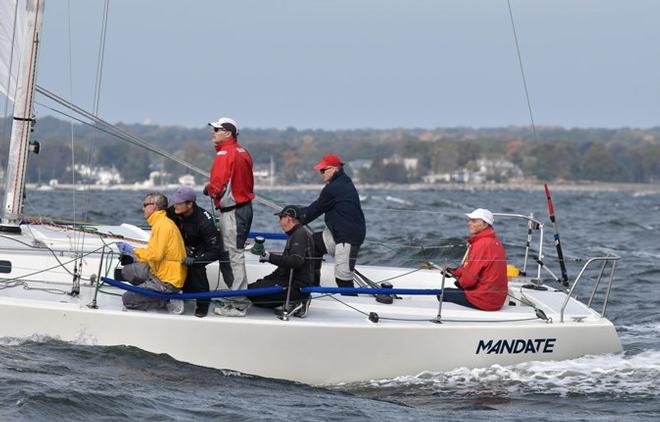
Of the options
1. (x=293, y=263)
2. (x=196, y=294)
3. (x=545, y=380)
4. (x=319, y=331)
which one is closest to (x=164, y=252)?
(x=196, y=294)

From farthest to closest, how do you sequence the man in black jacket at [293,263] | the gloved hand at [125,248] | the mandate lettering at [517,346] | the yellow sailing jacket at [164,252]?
the gloved hand at [125,248] < the mandate lettering at [517,346] < the man in black jacket at [293,263] < the yellow sailing jacket at [164,252]

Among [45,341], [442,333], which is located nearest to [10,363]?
[45,341]

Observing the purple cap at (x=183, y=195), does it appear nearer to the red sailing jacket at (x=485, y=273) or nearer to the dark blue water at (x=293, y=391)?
the dark blue water at (x=293, y=391)

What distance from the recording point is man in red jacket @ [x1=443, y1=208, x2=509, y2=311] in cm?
930

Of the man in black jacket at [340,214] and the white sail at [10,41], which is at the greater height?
the white sail at [10,41]

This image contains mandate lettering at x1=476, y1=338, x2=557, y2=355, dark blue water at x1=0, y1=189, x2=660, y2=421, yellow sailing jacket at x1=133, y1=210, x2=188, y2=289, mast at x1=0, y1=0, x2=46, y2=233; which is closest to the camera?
dark blue water at x1=0, y1=189, x2=660, y2=421

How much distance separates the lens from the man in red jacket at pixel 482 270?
930cm

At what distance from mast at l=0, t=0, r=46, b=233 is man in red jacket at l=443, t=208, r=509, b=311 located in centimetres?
415

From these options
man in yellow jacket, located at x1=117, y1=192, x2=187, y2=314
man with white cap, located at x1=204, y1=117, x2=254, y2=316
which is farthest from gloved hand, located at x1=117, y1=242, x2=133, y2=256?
man with white cap, located at x1=204, y1=117, x2=254, y2=316

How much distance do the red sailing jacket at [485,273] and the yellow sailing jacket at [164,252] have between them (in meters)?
2.27

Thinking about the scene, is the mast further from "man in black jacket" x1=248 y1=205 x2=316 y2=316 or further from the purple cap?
"man in black jacket" x1=248 y1=205 x2=316 y2=316

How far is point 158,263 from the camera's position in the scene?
8.79 metres

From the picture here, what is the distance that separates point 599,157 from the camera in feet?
474

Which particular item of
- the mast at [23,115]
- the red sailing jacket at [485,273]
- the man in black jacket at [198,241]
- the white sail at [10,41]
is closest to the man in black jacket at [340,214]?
the man in black jacket at [198,241]
